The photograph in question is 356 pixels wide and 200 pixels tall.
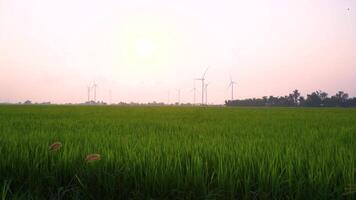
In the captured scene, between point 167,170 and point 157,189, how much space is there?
0.19 m

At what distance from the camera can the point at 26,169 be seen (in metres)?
3.54

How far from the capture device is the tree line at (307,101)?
4045 inches

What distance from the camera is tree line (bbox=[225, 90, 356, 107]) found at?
103 m

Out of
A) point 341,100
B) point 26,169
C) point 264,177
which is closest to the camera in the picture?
point 264,177

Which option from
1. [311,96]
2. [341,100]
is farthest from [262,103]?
[341,100]

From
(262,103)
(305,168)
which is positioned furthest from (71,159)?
(262,103)

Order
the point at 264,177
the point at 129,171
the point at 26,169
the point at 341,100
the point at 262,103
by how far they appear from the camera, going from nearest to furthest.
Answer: the point at 264,177 → the point at 129,171 → the point at 26,169 → the point at 341,100 → the point at 262,103

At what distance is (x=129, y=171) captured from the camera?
3.17 m

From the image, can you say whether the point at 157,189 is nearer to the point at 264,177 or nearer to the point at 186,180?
the point at 186,180

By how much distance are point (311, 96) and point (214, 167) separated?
11369 cm

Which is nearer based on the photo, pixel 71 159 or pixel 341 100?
pixel 71 159

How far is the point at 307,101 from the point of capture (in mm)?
108500

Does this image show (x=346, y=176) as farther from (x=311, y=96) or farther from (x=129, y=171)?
(x=311, y=96)

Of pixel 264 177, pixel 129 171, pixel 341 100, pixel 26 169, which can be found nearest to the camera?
pixel 264 177
